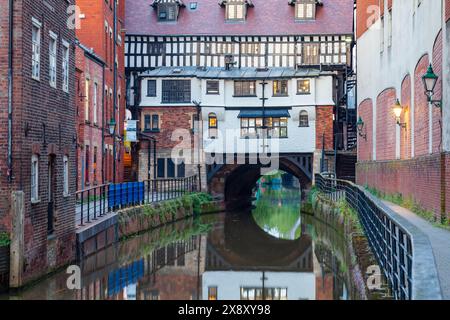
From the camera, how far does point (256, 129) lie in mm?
42531

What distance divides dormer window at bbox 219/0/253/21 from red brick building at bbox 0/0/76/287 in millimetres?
28504

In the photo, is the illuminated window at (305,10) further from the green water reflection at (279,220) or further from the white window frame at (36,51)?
the white window frame at (36,51)

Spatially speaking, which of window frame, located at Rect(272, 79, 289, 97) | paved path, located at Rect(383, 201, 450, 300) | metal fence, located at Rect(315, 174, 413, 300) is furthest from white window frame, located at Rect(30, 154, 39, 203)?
window frame, located at Rect(272, 79, 289, 97)

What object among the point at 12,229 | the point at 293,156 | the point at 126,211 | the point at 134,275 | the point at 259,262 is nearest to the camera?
the point at 12,229

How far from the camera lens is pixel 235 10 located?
4600 centimetres

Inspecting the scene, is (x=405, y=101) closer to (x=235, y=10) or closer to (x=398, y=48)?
(x=398, y=48)

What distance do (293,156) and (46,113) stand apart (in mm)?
27353

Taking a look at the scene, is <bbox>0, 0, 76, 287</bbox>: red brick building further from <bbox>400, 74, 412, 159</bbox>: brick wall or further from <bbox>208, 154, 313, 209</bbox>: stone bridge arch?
<bbox>208, 154, 313, 209</bbox>: stone bridge arch

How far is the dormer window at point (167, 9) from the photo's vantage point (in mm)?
45781

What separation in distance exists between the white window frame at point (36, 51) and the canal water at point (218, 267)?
420cm

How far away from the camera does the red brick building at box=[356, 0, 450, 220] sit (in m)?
17.1

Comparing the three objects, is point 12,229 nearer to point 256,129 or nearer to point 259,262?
point 259,262

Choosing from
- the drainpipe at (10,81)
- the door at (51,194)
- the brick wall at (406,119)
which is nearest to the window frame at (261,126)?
the brick wall at (406,119)
